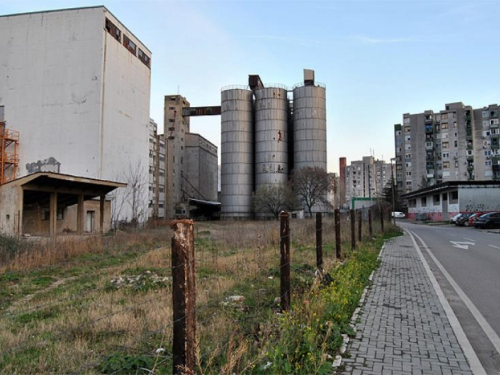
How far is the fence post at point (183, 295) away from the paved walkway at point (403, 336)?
2.02 meters

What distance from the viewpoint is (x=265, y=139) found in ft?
224

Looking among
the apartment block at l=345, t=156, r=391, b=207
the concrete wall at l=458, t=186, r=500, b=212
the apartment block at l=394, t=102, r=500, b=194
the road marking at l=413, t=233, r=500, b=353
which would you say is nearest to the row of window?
the road marking at l=413, t=233, r=500, b=353

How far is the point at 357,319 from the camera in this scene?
639 cm

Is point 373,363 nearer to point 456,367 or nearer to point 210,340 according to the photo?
point 456,367

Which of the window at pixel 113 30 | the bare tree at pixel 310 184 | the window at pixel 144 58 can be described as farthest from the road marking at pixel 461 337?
the bare tree at pixel 310 184

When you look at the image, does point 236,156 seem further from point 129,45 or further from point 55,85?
point 55,85

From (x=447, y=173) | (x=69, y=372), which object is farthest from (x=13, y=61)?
(x=447, y=173)

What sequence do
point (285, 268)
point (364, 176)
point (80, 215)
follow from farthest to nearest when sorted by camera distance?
point (364, 176), point (80, 215), point (285, 268)

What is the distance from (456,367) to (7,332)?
6.01m

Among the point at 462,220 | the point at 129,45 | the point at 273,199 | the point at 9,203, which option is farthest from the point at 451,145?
the point at 9,203

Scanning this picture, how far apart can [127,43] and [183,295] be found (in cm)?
4602

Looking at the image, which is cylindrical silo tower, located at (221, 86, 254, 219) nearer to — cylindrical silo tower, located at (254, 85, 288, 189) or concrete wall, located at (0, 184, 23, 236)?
cylindrical silo tower, located at (254, 85, 288, 189)

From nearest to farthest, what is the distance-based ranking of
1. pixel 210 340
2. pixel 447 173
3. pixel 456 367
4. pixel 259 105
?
pixel 456 367 → pixel 210 340 → pixel 259 105 → pixel 447 173

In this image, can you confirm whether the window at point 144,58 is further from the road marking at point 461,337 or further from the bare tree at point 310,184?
the road marking at point 461,337
